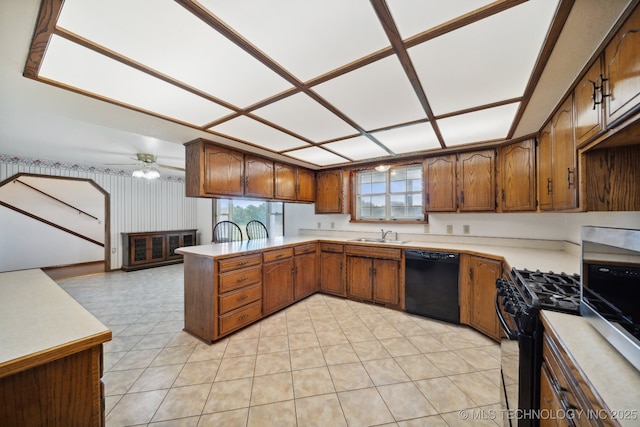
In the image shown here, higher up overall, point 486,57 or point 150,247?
point 486,57

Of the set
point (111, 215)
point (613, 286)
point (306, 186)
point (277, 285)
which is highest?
point (306, 186)

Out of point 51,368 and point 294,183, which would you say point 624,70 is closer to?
point 51,368

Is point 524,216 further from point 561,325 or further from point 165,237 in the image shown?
point 165,237

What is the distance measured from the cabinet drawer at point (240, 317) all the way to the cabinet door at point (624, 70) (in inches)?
120

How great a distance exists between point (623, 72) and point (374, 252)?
2.60m

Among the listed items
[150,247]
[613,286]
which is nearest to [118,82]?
[613,286]

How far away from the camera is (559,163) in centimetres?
175

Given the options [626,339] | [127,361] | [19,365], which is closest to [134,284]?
[127,361]

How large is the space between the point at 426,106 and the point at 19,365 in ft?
8.10

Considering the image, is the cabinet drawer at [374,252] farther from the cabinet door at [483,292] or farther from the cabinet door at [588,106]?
the cabinet door at [588,106]

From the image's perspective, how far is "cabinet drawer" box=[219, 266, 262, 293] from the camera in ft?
7.84

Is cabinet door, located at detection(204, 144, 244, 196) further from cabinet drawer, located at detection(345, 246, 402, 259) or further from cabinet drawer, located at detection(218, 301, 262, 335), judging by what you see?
cabinet drawer, located at detection(345, 246, 402, 259)

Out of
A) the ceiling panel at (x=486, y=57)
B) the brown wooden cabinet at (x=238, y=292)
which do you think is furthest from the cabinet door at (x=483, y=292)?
the brown wooden cabinet at (x=238, y=292)

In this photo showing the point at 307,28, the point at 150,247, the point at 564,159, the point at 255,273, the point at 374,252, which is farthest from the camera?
the point at 150,247
